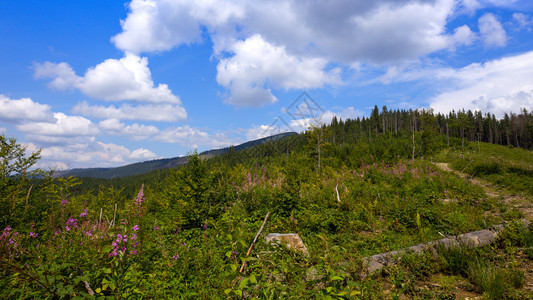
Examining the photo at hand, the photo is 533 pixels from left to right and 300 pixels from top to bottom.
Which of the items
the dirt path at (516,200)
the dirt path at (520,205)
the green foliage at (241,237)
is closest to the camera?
the green foliage at (241,237)

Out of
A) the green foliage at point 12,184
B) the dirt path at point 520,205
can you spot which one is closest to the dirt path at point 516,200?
the dirt path at point 520,205

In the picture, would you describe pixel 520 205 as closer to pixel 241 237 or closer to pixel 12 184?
pixel 241 237

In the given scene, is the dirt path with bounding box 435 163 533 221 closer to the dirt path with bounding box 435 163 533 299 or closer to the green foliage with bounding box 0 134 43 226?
the dirt path with bounding box 435 163 533 299

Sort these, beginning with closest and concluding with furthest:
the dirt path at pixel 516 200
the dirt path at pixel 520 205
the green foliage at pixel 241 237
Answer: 1. the green foliage at pixel 241 237
2. the dirt path at pixel 520 205
3. the dirt path at pixel 516 200

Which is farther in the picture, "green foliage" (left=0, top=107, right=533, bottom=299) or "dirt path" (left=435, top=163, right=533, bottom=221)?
"dirt path" (left=435, top=163, right=533, bottom=221)

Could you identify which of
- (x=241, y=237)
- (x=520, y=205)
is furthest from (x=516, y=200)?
(x=241, y=237)

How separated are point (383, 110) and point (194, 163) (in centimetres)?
9609

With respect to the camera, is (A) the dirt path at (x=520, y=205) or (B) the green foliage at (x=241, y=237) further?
(A) the dirt path at (x=520, y=205)

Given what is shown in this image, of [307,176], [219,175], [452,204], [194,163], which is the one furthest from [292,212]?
[452,204]

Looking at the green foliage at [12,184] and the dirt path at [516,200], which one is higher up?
the green foliage at [12,184]

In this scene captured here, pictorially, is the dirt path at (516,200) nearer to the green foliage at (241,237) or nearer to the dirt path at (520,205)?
the dirt path at (520,205)

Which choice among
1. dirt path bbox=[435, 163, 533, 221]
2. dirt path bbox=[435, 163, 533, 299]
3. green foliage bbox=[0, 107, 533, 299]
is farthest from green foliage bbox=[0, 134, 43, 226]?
dirt path bbox=[435, 163, 533, 221]

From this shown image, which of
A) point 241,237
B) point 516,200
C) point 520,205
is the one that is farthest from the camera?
point 516,200

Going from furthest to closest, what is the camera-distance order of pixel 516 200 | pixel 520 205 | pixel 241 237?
pixel 516 200, pixel 520 205, pixel 241 237
